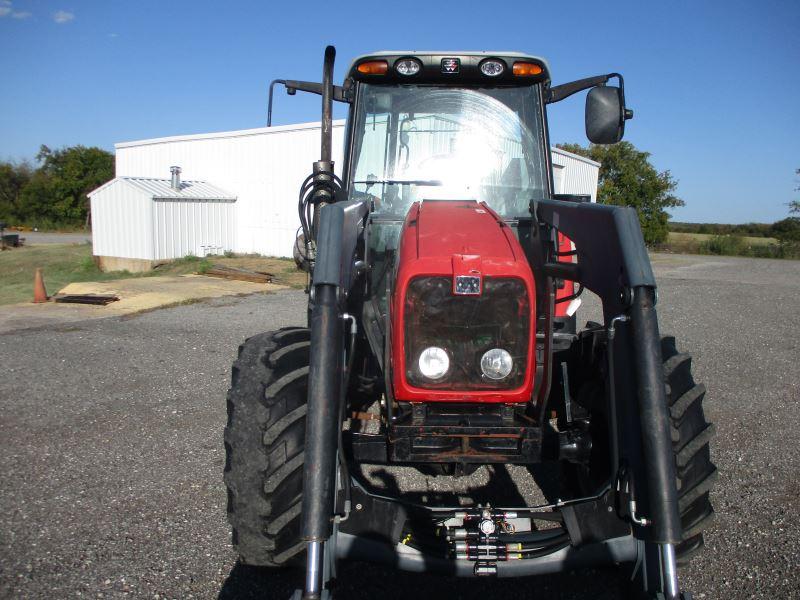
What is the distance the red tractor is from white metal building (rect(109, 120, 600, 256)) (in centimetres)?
1665

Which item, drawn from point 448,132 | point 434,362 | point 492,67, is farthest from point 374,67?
point 434,362

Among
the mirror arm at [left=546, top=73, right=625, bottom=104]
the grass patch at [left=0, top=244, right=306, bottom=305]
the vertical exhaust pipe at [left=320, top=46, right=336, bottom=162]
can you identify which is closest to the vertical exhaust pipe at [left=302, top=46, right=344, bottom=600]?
the vertical exhaust pipe at [left=320, top=46, right=336, bottom=162]

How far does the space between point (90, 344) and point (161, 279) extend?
7.68 m

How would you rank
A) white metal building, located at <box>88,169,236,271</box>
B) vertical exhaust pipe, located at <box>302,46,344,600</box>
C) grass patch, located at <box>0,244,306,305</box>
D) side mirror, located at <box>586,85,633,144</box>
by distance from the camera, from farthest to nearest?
white metal building, located at <box>88,169,236,271</box> < grass patch, located at <box>0,244,306,305</box> < side mirror, located at <box>586,85,633,144</box> < vertical exhaust pipe, located at <box>302,46,344,600</box>

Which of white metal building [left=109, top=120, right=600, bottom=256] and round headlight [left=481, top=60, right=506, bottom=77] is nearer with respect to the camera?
round headlight [left=481, top=60, right=506, bottom=77]

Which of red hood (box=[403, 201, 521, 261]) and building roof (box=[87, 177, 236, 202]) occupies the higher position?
building roof (box=[87, 177, 236, 202])

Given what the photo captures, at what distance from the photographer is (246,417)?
255 cm

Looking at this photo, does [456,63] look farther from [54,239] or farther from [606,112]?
[54,239]

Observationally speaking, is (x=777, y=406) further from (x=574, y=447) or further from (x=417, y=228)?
(x=417, y=228)

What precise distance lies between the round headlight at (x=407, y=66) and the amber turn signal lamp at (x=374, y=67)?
2.8 inches

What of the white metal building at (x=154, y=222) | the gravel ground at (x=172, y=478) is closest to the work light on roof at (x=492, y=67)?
the gravel ground at (x=172, y=478)

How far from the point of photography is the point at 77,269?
68.5 ft

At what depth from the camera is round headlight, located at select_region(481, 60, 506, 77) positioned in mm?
3691

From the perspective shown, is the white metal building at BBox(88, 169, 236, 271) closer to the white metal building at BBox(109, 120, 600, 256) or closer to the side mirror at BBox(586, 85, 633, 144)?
the white metal building at BBox(109, 120, 600, 256)
